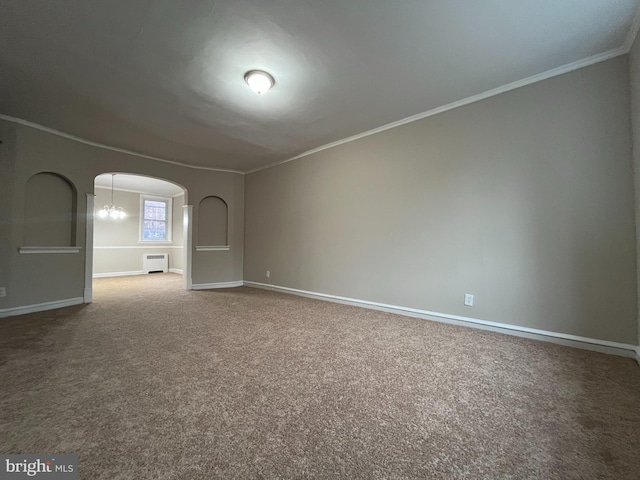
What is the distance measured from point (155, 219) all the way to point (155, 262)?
1404mm

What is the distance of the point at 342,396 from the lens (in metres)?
1.65

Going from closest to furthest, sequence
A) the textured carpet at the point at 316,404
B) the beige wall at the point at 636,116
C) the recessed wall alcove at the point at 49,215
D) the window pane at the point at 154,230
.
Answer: the textured carpet at the point at 316,404 < the beige wall at the point at 636,116 < the recessed wall alcove at the point at 49,215 < the window pane at the point at 154,230

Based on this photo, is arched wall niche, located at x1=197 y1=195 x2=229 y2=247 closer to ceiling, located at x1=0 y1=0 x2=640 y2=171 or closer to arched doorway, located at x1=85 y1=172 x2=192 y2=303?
arched doorway, located at x1=85 y1=172 x2=192 y2=303

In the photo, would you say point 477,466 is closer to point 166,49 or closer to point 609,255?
point 609,255

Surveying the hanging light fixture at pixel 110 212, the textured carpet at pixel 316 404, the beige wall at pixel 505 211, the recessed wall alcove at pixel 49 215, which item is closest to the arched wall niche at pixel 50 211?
the recessed wall alcove at pixel 49 215

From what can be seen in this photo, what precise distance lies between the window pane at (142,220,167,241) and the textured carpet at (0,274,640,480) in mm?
6152

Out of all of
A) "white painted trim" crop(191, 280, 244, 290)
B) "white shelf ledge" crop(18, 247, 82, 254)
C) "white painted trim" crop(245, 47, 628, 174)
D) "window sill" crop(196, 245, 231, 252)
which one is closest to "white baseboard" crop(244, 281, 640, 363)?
"white painted trim" crop(245, 47, 628, 174)

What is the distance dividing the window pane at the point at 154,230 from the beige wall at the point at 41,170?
417 centimetres

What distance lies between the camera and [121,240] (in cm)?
799

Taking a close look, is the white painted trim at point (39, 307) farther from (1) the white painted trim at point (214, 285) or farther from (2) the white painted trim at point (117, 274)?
(2) the white painted trim at point (117, 274)

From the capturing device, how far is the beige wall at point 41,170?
3502 millimetres

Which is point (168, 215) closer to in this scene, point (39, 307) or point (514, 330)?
point (39, 307)

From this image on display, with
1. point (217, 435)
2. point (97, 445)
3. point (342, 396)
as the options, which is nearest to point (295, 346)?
point (342, 396)

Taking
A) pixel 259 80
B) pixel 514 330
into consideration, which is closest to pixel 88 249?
pixel 259 80
